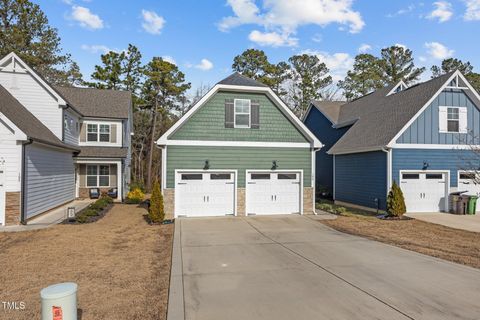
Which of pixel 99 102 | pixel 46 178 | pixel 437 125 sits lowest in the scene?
pixel 46 178

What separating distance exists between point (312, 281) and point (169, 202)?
8.84 meters

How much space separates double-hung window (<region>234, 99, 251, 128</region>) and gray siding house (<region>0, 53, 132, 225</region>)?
8.60m

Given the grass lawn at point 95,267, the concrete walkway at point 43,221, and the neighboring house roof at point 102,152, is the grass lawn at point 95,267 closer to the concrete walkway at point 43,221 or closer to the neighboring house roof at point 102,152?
the concrete walkway at point 43,221

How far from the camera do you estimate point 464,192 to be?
1603 centimetres

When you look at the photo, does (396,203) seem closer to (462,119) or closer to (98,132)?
(462,119)

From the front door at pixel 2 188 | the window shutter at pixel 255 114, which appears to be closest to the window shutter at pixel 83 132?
the front door at pixel 2 188

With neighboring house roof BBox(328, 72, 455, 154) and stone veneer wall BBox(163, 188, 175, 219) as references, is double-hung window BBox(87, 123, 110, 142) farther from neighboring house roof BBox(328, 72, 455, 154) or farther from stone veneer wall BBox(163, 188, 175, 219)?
neighboring house roof BBox(328, 72, 455, 154)

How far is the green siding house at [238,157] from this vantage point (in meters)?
14.1

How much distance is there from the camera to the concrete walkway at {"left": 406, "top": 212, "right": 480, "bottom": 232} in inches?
502

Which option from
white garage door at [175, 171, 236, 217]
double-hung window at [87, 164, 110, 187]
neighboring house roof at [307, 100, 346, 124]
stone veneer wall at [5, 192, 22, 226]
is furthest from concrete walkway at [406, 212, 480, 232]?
double-hung window at [87, 164, 110, 187]

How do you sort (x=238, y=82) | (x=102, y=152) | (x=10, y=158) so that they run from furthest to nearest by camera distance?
(x=102, y=152), (x=238, y=82), (x=10, y=158)

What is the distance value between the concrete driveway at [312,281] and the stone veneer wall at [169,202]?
367cm

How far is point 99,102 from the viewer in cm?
2348

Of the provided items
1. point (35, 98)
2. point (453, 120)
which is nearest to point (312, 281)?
→ point (453, 120)
